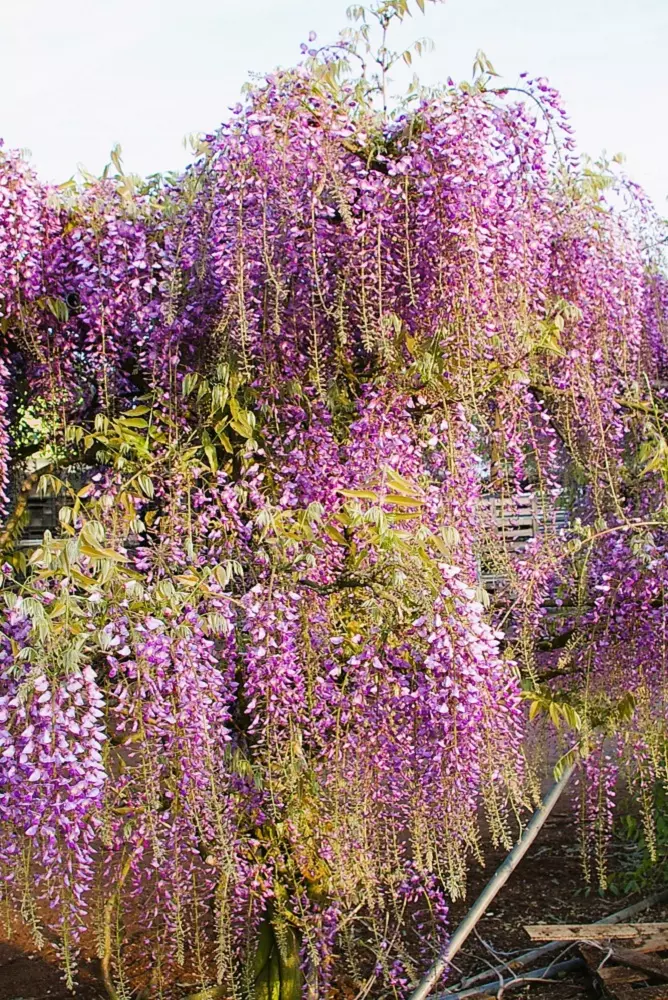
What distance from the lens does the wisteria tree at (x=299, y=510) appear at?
2.62 m

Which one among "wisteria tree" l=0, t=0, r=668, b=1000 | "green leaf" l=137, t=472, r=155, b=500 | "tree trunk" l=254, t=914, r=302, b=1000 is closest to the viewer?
"wisteria tree" l=0, t=0, r=668, b=1000

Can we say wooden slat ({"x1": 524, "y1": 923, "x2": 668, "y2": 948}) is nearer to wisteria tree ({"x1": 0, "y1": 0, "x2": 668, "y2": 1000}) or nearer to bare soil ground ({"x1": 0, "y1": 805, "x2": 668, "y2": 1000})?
bare soil ground ({"x1": 0, "y1": 805, "x2": 668, "y2": 1000})

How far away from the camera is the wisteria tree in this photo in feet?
8.59

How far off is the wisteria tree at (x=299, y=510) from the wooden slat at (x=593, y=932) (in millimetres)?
861

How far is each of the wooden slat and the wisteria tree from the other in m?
0.86

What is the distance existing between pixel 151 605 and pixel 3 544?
47.1 inches

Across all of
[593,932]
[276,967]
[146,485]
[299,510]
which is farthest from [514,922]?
[146,485]

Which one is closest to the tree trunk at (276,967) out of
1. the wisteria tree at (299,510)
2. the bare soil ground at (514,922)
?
the wisteria tree at (299,510)

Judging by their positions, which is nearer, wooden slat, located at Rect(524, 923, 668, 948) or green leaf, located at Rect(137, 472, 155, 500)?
green leaf, located at Rect(137, 472, 155, 500)

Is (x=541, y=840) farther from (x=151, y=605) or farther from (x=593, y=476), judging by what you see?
(x=151, y=605)

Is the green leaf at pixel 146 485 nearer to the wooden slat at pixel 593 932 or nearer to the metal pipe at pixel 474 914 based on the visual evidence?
the metal pipe at pixel 474 914

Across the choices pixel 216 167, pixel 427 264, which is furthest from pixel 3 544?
pixel 427 264

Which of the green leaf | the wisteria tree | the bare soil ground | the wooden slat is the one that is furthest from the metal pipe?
the green leaf

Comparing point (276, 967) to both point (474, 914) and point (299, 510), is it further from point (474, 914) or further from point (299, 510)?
point (299, 510)
